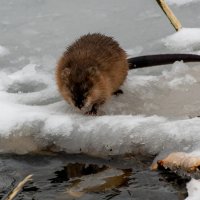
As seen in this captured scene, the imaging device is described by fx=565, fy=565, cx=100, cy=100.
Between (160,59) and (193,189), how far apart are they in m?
2.32

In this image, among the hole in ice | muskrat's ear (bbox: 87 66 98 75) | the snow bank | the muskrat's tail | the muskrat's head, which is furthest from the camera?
the hole in ice

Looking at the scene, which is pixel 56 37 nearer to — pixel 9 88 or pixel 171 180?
pixel 9 88

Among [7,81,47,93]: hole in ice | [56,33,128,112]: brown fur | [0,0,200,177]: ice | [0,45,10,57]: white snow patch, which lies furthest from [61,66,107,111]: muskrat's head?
[0,45,10,57]: white snow patch

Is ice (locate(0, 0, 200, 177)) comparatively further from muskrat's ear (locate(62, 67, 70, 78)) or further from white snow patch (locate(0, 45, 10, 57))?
muskrat's ear (locate(62, 67, 70, 78))

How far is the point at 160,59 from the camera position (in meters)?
5.19

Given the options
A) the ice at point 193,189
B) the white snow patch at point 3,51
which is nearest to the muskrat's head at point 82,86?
the ice at point 193,189

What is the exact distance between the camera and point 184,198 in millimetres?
3105

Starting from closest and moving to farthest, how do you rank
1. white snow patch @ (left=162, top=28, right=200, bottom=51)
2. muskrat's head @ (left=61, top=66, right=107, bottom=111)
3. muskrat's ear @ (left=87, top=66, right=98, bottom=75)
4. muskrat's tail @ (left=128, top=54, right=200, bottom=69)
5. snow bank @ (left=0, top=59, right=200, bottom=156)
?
snow bank @ (left=0, top=59, right=200, bottom=156), muskrat's head @ (left=61, top=66, right=107, bottom=111), muskrat's ear @ (left=87, top=66, right=98, bottom=75), muskrat's tail @ (left=128, top=54, right=200, bottom=69), white snow patch @ (left=162, top=28, right=200, bottom=51)

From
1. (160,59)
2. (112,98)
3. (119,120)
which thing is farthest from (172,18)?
(119,120)

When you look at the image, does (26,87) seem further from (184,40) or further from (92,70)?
(184,40)

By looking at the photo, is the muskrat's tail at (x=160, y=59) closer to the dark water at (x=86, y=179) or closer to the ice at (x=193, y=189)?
the dark water at (x=86, y=179)

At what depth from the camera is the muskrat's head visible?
4.47 metres

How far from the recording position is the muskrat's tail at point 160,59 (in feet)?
16.8

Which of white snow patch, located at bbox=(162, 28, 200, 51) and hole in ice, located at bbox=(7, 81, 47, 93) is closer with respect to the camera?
hole in ice, located at bbox=(7, 81, 47, 93)
